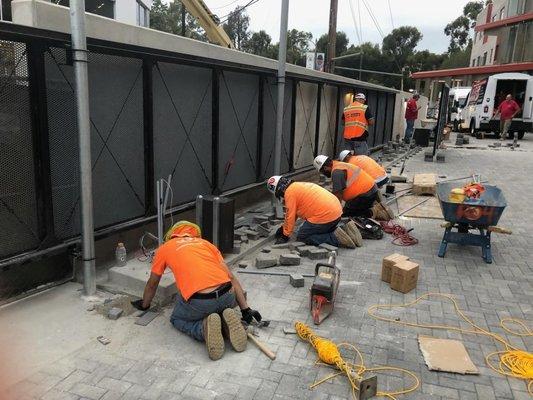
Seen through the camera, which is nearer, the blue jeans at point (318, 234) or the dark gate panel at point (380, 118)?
the blue jeans at point (318, 234)

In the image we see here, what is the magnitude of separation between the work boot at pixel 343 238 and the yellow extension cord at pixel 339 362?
9.27 ft

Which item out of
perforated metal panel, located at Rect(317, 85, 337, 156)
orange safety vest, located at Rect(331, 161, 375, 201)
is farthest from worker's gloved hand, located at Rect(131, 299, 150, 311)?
perforated metal panel, located at Rect(317, 85, 337, 156)

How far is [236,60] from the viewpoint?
7859 millimetres

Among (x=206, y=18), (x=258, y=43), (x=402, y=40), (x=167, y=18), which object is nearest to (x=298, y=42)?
(x=258, y=43)

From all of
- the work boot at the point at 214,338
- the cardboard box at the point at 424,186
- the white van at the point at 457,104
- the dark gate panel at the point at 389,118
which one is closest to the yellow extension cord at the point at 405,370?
the work boot at the point at 214,338

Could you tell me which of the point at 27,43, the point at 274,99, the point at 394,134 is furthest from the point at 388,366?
the point at 394,134

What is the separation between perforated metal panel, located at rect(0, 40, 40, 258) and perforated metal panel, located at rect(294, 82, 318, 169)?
22.4 feet

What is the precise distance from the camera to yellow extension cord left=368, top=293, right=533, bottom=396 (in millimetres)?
3934

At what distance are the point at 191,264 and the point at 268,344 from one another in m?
1.03

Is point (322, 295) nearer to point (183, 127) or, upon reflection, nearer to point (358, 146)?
point (183, 127)

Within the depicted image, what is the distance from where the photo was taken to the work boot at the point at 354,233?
7.13 meters

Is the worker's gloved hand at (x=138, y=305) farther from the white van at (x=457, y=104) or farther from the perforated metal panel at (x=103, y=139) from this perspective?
the white van at (x=457, y=104)

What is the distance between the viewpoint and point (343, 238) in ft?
23.0

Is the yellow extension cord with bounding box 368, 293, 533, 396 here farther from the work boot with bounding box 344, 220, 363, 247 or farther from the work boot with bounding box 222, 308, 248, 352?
the work boot with bounding box 344, 220, 363, 247
